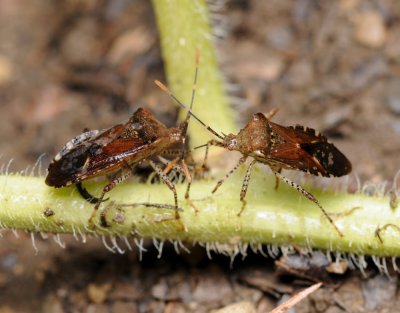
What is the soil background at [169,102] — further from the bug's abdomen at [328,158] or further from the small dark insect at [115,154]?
the small dark insect at [115,154]

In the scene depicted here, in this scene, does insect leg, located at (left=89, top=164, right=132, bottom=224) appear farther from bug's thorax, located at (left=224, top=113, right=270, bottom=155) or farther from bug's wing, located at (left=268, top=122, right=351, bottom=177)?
bug's wing, located at (left=268, top=122, right=351, bottom=177)

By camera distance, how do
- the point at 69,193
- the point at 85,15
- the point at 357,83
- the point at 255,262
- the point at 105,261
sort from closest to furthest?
the point at 69,193, the point at 255,262, the point at 105,261, the point at 357,83, the point at 85,15

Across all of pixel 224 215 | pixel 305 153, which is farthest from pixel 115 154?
pixel 305 153

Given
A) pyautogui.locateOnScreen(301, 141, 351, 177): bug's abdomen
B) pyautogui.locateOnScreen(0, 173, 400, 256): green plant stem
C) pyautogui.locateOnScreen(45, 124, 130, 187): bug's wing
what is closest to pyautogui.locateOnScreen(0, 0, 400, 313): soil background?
pyautogui.locateOnScreen(0, 173, 400, 256): green plant stem

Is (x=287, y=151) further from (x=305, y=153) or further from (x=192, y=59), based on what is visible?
(x=192, y=59)

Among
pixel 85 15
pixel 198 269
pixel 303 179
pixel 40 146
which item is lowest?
pixel 198 269

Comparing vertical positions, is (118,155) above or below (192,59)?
below

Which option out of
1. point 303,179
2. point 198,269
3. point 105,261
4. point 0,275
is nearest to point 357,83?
point 303,179

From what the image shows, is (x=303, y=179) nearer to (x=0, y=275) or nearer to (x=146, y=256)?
(x=146, y=256)
